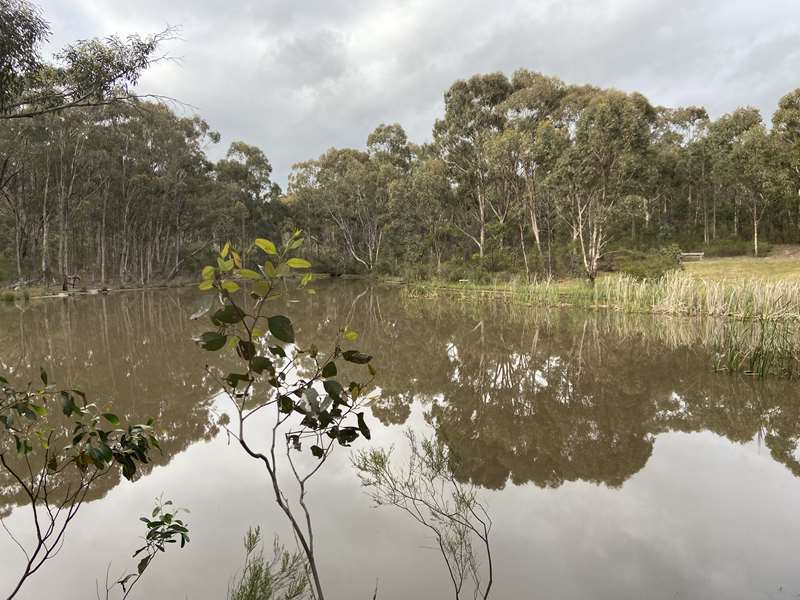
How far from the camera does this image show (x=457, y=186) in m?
31.5

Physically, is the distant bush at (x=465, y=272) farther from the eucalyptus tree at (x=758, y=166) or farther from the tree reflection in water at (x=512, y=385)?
the eucalyptus tree at (x=758, y=166)

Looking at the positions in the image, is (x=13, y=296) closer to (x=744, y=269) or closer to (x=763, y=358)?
(x=763, y=358)

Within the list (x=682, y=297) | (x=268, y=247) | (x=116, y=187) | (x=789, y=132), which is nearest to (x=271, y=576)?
(x=268, y=247)

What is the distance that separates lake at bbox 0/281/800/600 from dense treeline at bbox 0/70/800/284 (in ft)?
47.8

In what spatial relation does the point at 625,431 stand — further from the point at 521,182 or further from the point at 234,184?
the point at 234,184

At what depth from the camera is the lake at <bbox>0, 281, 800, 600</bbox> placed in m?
2.75

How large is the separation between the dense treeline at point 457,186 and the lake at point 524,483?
1456cm

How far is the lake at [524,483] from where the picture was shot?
275cm

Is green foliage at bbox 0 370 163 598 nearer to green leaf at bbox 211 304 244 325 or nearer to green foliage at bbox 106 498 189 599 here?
green foliage at bbox 106 498 189 599

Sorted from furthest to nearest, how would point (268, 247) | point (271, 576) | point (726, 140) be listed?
point (726, 140)
point (271, 576)
point (268, 247)

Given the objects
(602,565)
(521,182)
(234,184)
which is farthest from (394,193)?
(602,565)

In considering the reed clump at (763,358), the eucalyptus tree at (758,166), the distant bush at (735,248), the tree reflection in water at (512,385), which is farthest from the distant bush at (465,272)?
the reed clump at (763,358)

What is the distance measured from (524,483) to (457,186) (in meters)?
29.2

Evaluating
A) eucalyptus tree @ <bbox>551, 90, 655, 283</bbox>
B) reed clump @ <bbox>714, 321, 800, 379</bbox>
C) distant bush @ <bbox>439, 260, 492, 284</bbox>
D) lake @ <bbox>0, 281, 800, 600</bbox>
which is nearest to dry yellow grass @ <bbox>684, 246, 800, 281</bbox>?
eucalyptus tree @ <bbox>551, 90, 655, 283</bbox>
